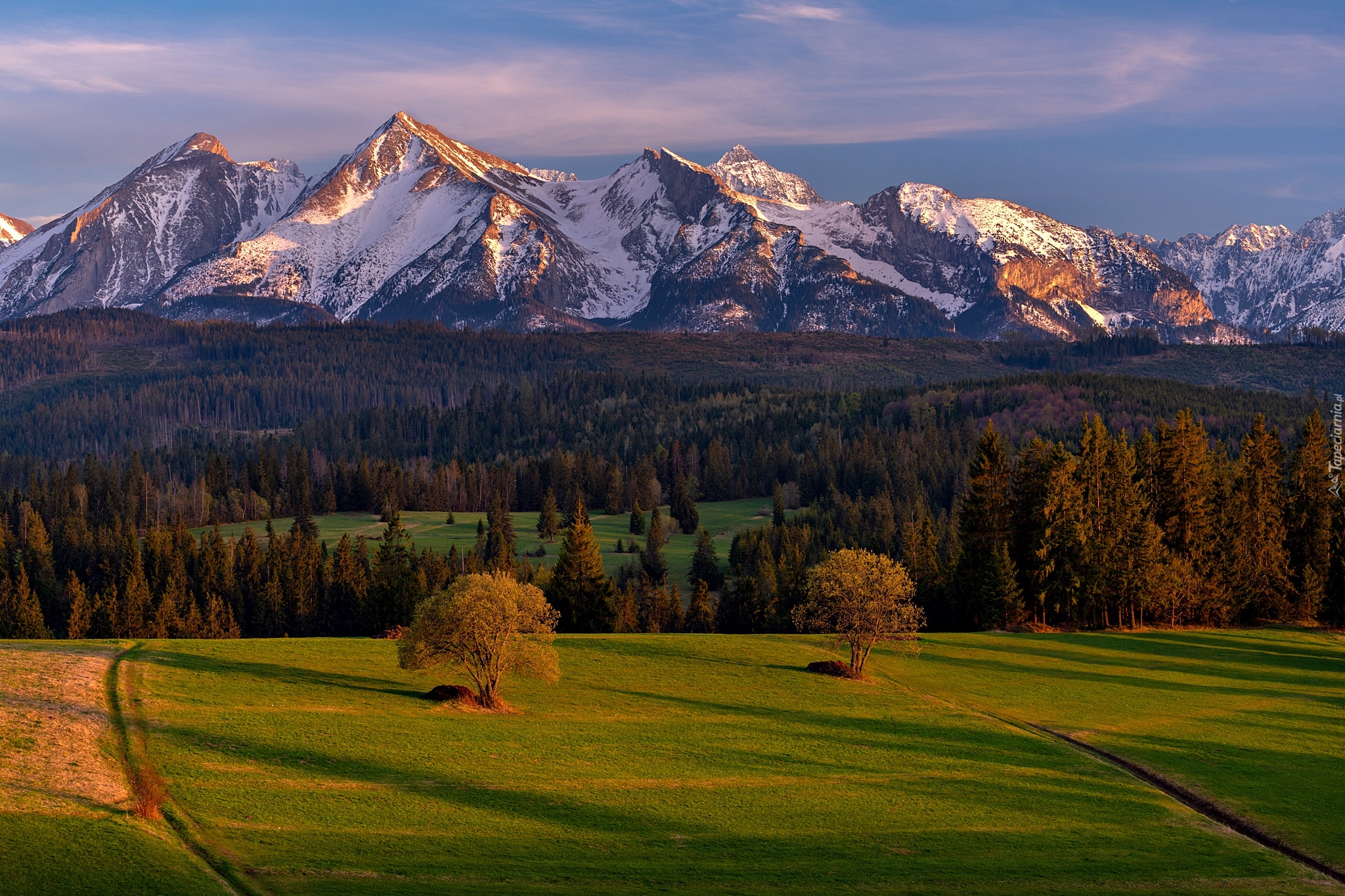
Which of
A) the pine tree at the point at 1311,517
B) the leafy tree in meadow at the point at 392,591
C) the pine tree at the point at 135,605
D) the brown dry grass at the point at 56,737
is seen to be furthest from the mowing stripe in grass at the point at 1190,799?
the pine tree at the point at 135,605

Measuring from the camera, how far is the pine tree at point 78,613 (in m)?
135

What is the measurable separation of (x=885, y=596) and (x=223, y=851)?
50278 mm

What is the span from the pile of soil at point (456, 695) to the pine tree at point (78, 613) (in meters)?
82.3

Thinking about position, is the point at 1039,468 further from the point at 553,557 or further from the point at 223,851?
the point at 553,557

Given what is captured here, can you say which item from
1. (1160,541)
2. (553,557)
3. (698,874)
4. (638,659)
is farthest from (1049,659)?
(553,557)

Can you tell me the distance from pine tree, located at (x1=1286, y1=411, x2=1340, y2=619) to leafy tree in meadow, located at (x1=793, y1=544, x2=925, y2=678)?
4557 centimetres

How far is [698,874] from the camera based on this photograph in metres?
45.6

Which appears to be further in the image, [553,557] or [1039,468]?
[553,557]

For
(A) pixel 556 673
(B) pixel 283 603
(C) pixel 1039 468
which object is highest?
(C) pixel 1039 468

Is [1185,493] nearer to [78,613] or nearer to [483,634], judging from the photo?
[483,634]

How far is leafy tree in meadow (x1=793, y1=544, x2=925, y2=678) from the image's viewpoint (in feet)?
273

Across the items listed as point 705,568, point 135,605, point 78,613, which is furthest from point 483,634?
point 705,568

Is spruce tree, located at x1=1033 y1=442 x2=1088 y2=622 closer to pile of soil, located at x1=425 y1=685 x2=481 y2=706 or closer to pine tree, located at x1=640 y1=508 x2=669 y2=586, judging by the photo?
pile of soil, located at x1=425 y1=685 x2=481 y2=706

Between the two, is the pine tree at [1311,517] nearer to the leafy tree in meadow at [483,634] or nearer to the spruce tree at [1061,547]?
the spruce tree at [1061,547]
